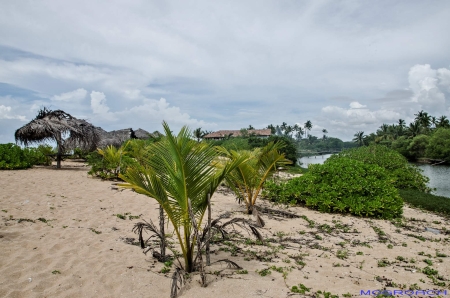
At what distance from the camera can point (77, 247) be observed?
4.20m

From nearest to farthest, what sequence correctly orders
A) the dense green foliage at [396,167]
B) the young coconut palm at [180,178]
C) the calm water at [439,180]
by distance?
the young coconut palm at [180,178], the dense green foliage at [396,167], the calm water at [439,180]

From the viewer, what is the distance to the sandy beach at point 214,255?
3258 millimetres

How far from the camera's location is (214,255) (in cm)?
443

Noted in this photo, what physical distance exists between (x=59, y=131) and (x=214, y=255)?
12442 millimetres

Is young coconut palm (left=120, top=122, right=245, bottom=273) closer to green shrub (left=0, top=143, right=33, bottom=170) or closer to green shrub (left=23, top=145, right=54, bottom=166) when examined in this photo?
green shrub (left=0, top=143, right=33, bottom=170)

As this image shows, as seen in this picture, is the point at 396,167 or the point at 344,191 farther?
the point at 396,167

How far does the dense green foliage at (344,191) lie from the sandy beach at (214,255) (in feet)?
1.78

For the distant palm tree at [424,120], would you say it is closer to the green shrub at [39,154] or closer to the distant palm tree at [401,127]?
the distant palm tree at [401,127]

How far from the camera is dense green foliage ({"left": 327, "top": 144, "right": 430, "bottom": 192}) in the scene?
14.4 m

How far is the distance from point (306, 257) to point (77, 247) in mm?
3388

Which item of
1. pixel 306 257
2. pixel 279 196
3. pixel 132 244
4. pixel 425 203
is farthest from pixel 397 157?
pixel 132 244

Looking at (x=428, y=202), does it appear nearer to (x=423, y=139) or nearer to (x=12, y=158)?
(x=12, y=158)

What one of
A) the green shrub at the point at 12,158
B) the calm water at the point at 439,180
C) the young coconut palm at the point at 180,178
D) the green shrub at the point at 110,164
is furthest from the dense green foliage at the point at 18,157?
the calm water at the point at 439,180

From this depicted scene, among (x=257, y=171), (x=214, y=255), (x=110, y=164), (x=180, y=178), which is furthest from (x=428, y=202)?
(x=110, y=164)
